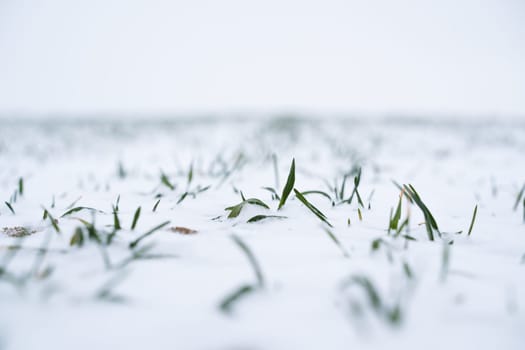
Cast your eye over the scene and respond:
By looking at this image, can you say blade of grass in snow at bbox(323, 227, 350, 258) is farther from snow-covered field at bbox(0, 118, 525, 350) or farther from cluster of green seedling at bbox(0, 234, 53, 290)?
cluster of green seedling at bbox(0, 234, 53, 290)

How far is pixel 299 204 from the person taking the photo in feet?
4.81

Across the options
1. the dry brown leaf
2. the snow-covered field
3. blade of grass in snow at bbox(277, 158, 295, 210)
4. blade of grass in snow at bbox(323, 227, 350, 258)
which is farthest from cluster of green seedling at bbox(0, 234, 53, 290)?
blade of grass in snow at bbox(277, 158, 295, 210)

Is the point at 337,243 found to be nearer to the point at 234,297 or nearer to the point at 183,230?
the point at 234,297

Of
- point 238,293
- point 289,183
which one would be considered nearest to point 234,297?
point 238,293

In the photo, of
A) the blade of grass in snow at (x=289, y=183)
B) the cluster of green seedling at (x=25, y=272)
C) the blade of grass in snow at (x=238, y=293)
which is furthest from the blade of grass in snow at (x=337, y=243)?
the cluster of green seedling at (x=25, y=272)

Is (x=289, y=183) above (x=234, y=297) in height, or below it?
above

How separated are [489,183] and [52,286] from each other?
2530 mm

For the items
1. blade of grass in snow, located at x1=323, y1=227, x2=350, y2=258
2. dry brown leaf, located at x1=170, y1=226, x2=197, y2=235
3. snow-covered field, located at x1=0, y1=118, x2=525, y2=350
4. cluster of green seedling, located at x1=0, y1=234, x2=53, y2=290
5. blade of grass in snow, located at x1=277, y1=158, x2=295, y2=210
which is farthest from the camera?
blade of grass in snow, located at x1=277, y1=158, x2=295, y2=210

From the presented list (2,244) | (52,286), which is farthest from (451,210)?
(2,244)

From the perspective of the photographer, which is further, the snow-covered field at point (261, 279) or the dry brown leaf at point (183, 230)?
the dry brown leaf at point (183, 230)

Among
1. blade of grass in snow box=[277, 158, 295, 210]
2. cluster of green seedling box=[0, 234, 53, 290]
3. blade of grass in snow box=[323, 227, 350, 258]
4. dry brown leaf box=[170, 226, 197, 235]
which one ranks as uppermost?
blade of grass in snow box=[277, 158, 295, 210]

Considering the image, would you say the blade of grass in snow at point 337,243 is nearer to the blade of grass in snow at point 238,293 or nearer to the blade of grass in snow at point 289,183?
the blade of grass in snow at point 238,293

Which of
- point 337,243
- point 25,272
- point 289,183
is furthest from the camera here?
point 289,183

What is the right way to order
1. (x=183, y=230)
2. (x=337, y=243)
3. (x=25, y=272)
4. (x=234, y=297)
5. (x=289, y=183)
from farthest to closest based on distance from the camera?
1. (x=289, y=183)
2. (x=183, y=230)
3. (x=337, y=243)
4. (x=25, y=272)
5. (x=234, y=297)
